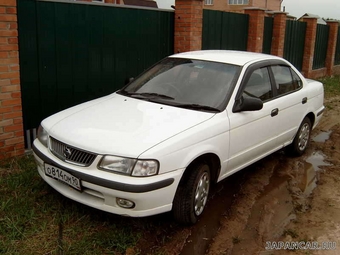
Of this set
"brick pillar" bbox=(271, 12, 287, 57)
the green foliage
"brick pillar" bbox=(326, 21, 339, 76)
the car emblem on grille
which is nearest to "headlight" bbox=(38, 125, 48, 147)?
the car emblem on grille

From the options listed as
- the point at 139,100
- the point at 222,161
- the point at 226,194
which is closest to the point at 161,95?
the point at 139,100

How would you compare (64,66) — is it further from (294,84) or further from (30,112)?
(294,84)

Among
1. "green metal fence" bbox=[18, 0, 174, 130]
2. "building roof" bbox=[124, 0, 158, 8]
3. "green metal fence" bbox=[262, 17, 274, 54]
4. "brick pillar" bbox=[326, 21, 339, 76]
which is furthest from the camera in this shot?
"building roof" bbox=[124, 0, 158, 8]

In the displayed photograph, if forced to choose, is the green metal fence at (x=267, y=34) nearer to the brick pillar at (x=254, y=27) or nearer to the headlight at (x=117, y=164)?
the brick pillar at (x=254, y=27)

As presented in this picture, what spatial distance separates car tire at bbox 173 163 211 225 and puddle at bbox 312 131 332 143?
4.01 m

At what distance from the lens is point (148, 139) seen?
11.0ft

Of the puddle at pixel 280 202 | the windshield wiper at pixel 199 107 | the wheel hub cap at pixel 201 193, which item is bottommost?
the puddle at pixel 280 202

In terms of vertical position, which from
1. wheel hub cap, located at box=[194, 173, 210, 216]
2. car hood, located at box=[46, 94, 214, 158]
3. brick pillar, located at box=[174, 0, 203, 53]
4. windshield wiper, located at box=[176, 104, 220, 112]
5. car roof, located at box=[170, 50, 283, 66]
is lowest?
wheel hub cap, located at box=[194, 173, 210, 216]

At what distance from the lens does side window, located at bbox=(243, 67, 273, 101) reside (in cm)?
452

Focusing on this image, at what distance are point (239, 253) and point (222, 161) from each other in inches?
37.6

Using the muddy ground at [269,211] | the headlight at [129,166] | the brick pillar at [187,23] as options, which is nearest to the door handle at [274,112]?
the muddy ground at [269,211]

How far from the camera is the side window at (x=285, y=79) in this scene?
5172 millimetres

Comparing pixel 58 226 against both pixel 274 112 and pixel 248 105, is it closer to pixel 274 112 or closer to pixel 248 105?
pixel 248 105

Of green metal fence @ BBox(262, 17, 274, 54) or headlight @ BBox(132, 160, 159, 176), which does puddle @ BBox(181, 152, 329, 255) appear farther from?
green metal fence @ BBox(262, 17, 274, 54)
